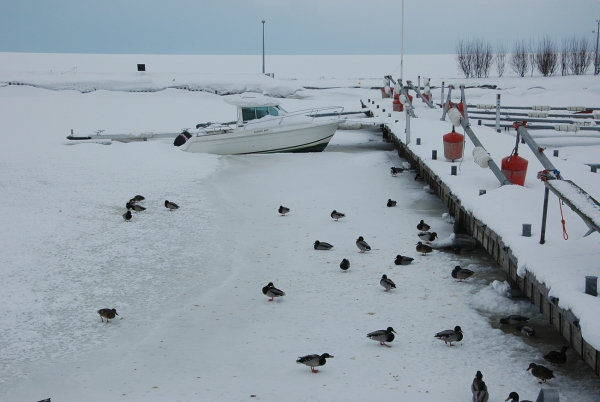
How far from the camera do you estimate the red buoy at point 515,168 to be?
1208 cm

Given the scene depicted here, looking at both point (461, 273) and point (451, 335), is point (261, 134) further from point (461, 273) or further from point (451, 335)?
point (451, 335)

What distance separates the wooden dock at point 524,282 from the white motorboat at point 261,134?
33.7 ft

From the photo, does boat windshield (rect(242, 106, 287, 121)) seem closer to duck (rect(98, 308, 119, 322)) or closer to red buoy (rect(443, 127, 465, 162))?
red buoy (rect(443, 127, 465, 162))

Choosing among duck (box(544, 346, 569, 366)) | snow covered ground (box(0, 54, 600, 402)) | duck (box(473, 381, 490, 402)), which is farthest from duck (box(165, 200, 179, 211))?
duck (box(473, 381, 490, 402))

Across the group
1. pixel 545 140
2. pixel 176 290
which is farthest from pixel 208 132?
pixel 176 290

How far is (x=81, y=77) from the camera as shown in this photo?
5212cm

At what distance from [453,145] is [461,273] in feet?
18.3

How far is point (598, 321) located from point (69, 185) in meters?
14.9

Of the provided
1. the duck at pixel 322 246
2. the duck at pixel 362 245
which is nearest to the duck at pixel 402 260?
the duck at pixel 362 245

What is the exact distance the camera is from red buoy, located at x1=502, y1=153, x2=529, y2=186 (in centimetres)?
1208

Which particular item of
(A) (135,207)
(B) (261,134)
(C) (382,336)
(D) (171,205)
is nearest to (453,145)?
(D) (171,205)

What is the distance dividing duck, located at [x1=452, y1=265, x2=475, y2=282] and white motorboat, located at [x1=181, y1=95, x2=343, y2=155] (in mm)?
14312

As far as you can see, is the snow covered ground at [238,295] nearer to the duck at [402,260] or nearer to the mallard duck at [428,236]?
the duck at [402,260]

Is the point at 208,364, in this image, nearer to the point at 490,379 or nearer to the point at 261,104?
the point at 490,379
